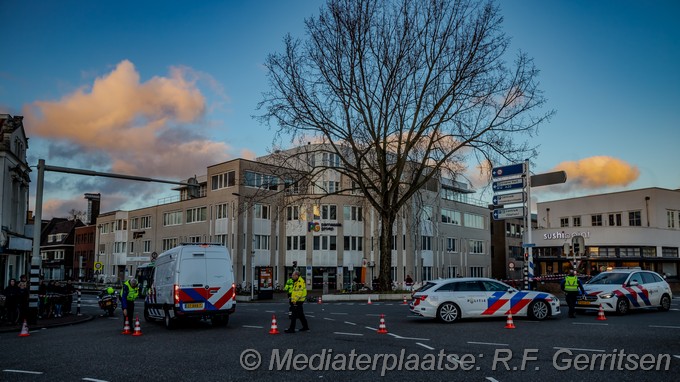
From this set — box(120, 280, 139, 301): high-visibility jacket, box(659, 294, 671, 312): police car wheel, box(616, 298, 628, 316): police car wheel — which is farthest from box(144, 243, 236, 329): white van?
box(659, 294, 671, 312): police car wheel

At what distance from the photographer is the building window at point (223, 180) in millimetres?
54022

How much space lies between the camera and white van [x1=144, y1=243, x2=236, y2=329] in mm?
17266

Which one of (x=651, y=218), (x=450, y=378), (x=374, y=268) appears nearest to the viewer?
(x=450, y=378)

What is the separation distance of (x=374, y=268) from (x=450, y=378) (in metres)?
49.3

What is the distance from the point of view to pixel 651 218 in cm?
5425

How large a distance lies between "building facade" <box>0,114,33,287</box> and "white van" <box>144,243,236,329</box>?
16061 mm

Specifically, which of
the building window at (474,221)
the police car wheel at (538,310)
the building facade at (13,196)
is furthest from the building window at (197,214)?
the police car wheel at (538,310)

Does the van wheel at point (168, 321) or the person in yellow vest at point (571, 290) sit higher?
the person in yellow vest at point (571, 290)

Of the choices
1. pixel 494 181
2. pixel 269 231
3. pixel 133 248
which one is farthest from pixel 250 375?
pixel 133 248

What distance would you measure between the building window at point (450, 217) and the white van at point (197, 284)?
52.6 metres

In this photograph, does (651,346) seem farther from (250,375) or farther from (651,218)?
(651,218)

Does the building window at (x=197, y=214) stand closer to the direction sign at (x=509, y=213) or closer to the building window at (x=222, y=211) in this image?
the building window at (x=222, y=211)

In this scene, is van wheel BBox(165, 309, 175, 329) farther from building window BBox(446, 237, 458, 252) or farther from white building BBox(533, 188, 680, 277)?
building window BBox(446, 237, 458, 252)

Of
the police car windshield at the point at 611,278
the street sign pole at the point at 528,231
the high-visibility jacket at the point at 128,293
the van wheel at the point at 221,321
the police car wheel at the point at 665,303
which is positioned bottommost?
the van wheel at the point at 221,321
